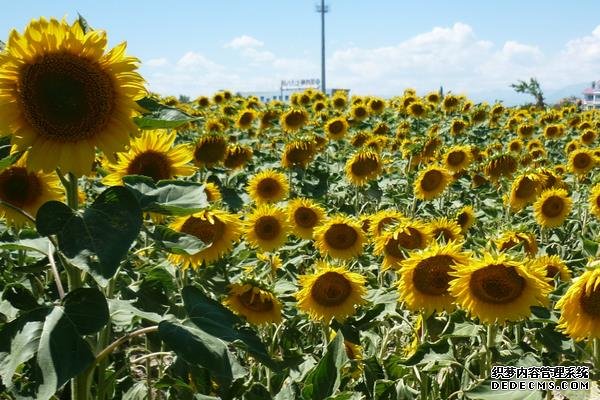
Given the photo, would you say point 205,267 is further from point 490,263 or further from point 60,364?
point 60,364

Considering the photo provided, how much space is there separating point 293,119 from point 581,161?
310 cm

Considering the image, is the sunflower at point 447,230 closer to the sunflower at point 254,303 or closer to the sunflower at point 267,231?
the sunflower at point 267,231

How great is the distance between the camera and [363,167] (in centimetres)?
541

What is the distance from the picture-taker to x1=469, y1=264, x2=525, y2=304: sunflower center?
7.88 feet

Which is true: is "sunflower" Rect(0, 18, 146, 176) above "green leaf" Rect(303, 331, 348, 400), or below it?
above

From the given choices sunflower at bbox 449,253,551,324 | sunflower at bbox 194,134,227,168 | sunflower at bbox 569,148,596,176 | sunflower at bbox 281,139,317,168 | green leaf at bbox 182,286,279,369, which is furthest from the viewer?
sunflower at bbox 569,148,596,176

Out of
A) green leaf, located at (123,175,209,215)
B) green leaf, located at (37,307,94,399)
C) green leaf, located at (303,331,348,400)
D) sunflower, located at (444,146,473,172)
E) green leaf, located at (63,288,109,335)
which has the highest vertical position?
green leaf, located at (123,175,209,215)

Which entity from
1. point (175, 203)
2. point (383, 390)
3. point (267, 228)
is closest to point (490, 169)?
point (267, 228)

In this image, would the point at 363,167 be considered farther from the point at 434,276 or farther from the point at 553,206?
the point at 434,276

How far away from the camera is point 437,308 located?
268cm

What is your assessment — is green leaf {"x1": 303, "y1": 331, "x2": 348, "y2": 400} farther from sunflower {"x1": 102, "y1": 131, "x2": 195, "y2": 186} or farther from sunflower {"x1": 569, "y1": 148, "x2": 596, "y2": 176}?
sunflower {"x1": 569, "y1": 148, "x2": 596, "y2": 176}

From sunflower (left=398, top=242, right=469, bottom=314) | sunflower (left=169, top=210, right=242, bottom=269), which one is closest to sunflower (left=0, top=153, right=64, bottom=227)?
sunflower (left=169, top=210, right=242, bottom=269)

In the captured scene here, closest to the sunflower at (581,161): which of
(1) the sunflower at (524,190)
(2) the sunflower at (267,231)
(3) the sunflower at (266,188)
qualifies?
(1) the sunflower at (524,190)

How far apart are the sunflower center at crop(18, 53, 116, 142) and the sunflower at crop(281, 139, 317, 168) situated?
4353 millimetres
